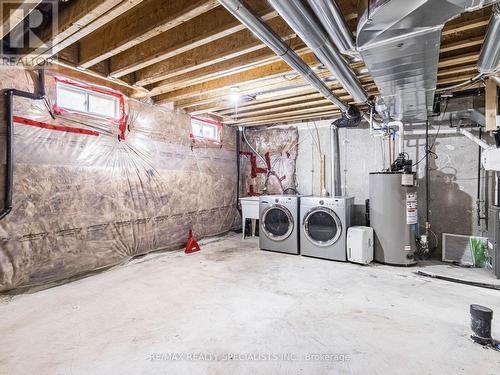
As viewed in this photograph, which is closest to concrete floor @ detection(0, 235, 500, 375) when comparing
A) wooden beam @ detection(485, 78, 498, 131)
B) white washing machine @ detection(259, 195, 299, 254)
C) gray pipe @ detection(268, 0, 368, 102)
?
white washing machine @ detection(259, 195, 299, 254)

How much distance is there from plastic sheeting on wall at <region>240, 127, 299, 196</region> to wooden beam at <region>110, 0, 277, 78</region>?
3173 mm

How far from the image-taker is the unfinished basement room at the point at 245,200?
1.72 meters

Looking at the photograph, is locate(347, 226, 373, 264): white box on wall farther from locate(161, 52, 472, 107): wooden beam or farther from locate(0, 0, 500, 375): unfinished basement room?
locate(161, 52, 472, 107): wooden beam

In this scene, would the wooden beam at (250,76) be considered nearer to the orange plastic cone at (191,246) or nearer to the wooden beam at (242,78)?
the wooden beam at (242,78)

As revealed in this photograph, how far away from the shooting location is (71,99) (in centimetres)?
308

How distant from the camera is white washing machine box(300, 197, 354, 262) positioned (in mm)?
3703

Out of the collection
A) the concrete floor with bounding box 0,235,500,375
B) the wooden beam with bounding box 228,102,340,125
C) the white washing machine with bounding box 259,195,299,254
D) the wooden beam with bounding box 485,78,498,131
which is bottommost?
the concrete floor with bounding box 0,235,500,375

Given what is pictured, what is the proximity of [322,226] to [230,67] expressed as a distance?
2513 millimetres

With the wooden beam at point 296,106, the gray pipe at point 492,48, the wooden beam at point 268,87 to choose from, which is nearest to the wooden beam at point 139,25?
the wooden beam at point 268,87

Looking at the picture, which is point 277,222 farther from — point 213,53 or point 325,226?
point 213,53

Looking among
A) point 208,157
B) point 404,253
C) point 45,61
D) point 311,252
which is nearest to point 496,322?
point 404,253

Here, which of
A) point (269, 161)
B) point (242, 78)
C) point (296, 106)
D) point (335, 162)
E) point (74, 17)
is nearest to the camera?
point (74, 17)

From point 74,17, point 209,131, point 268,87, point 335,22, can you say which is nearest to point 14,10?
point 74,17

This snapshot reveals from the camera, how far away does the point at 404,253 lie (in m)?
3.44
